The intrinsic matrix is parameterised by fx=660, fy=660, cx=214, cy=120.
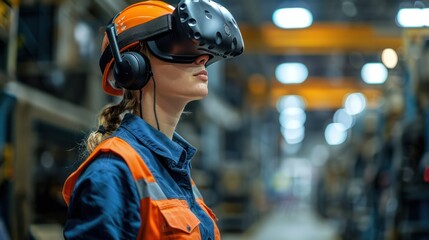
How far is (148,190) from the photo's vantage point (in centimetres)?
164

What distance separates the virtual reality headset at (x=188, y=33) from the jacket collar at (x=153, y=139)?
195mm

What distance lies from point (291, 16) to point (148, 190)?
10.7 meters

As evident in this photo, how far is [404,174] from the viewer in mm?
6379

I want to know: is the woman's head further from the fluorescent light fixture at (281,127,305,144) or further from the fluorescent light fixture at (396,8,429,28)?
the fluorescent light fixture at (281,127,305,144)

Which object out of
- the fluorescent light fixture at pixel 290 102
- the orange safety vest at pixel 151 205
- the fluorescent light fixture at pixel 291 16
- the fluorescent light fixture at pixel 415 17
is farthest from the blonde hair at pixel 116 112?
the fluorescent light fixture at pixel 290 102

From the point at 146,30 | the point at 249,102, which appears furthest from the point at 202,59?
the point at 249,102

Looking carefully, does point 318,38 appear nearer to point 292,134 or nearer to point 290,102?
point 290,102

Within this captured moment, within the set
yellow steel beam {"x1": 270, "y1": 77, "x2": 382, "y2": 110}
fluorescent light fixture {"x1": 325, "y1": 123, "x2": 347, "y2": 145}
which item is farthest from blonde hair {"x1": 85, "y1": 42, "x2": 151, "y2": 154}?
fluorescent light fixture {"x1": 325, "y1": 123, "x2": 347, "y2": 145}

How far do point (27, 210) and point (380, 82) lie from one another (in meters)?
5.63

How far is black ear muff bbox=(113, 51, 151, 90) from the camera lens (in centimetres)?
180

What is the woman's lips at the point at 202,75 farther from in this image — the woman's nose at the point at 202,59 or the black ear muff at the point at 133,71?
the black ear muff at the point at 133,71

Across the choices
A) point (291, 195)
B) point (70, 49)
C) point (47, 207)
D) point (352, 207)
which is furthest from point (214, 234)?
point (291, 195)

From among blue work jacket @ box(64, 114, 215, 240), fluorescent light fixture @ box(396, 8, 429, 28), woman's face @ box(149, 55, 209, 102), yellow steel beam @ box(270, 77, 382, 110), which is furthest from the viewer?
yellow steel beam @ box(270, 77, 382, 110)

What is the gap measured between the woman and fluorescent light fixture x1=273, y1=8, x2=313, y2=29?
1011 centimetres
